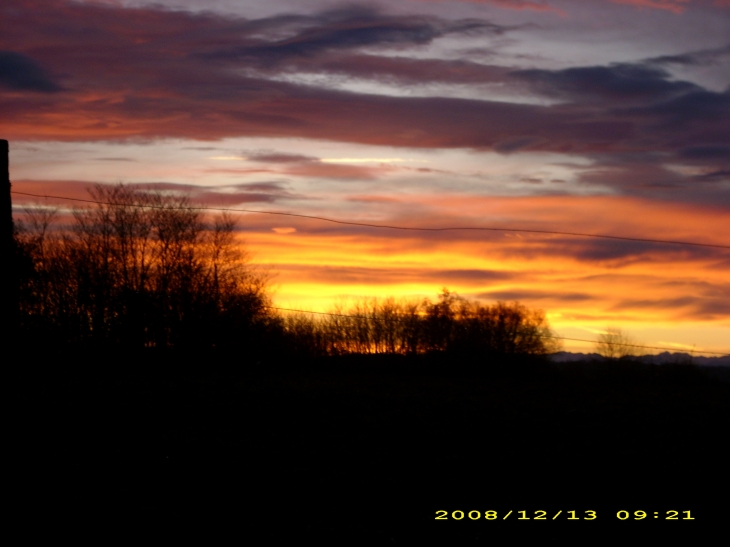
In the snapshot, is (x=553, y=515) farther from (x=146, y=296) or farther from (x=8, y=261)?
(x=146, y=296)

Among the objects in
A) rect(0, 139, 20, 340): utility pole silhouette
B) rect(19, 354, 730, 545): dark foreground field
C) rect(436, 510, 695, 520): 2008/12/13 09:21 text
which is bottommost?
rect(436, 510, 695, 520): 2008/12/13 09:21 text

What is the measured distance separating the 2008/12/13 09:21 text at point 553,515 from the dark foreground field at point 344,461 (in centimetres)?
10

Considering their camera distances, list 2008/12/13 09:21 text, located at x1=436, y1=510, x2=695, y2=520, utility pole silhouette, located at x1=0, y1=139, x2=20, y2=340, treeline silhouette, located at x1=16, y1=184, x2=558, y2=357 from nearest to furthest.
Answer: utility pole silhouette, located at x1=0, y1=139, x2=20, y2=340 < 2008/12/13 09:21 text, located at x1=436, y1=510, x2=695, y2=520 < treeline silhouette, located at x1=16, y1=184, x2=558, y2=357

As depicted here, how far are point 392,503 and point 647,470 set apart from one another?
6.27 meters

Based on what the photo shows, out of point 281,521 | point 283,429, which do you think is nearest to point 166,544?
point 281,521

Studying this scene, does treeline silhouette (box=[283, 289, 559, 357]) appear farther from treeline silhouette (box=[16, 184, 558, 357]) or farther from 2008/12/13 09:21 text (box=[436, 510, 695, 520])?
2008/12/13 09:21 text (box=[436, 510, 695, 520])

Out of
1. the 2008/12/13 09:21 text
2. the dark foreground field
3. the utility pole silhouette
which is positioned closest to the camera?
the utility pole silhouette

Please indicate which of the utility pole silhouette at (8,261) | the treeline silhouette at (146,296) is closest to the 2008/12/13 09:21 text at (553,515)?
the utility pole silhouette at (8,261)

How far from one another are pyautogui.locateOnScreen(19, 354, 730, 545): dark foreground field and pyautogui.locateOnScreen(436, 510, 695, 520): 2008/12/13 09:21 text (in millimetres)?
105

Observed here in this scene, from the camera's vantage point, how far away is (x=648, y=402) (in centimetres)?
3044

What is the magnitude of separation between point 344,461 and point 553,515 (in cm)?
530

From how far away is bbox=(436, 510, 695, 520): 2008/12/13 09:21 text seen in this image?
39.2ft

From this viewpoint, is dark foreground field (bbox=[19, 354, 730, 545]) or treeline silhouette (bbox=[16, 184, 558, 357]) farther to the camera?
treeline silhouette (bbox=[16, 184, 558, 357])

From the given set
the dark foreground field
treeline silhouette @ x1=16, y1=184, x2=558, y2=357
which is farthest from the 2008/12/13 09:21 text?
treeline silhouette @ x1=16, y1=184, x2=558, y2=357
